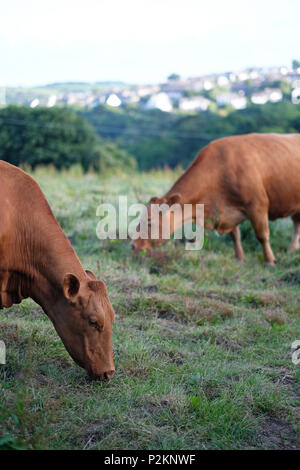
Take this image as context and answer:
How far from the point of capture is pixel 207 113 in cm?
4884

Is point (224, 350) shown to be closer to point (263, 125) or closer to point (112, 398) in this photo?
point (112, 398)

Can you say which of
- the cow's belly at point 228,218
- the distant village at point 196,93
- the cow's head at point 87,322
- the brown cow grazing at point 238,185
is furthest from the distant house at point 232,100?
the cow's head at point 87,322

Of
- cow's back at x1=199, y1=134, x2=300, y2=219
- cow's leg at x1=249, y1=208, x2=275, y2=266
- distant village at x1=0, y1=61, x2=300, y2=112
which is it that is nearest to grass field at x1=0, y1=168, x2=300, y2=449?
cow's leg at x1=249, y1=208, x2=275, y2=266

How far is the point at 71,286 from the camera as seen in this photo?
3463mm

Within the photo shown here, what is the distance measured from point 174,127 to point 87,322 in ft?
155

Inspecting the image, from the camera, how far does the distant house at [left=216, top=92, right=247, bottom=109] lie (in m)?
44.7

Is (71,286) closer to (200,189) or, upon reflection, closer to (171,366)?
(171,366)

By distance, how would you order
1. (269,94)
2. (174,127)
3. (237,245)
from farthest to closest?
(174,127) < (269,94) < (237,245)

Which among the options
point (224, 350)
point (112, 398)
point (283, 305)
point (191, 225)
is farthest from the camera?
point (191, 225)

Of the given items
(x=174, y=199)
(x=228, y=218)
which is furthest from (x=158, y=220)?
(x=228, y=218)

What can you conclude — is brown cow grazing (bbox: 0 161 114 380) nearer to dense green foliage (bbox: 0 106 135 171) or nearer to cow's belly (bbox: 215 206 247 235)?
cow's belly (bbox: 215 206 247 235)

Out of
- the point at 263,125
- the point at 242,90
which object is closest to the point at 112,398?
the point at 263,125

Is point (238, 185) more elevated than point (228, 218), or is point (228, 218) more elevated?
point (238, 185)

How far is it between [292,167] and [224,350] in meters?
4.06
